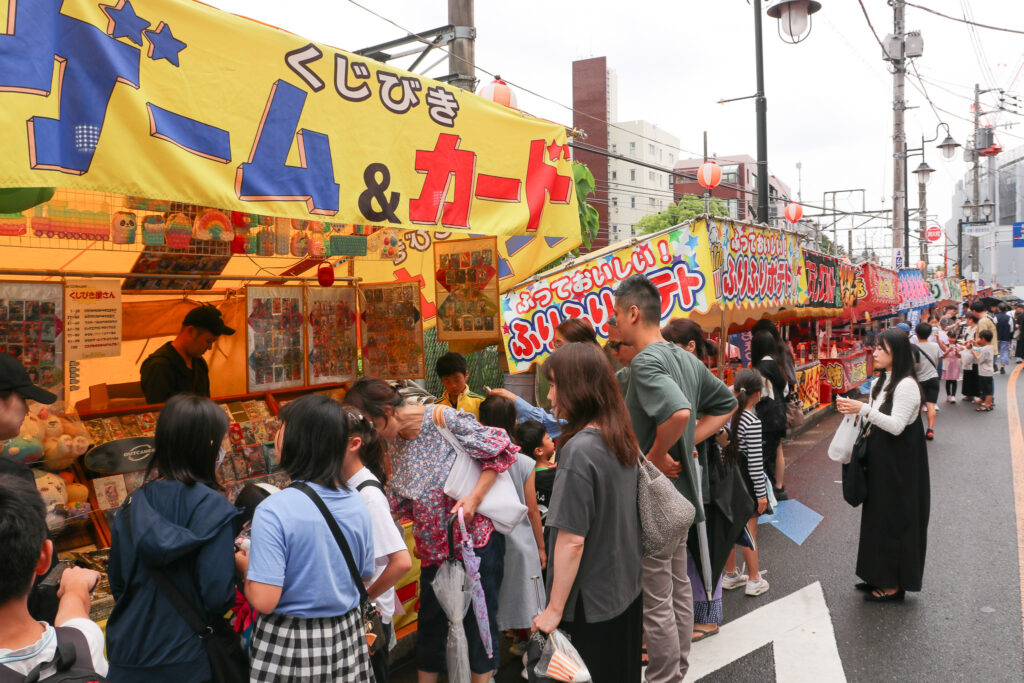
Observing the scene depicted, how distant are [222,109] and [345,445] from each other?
1546 mm

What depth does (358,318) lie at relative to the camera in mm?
6105

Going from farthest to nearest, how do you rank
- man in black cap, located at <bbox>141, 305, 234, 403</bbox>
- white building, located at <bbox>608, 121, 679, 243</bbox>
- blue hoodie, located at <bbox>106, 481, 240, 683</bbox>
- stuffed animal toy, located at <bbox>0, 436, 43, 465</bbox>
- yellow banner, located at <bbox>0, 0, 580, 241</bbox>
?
white building, located at <bbox>608, 121, 679, 243</bbox> < man in black cap, located at <bbox>141, 305, 234, 403</bbox> < stuffed animal toy, located at <bbox>0, 436, 43, 465</bbox> < yellow banner, located at <bbox>0, 0, 580, 241</bbox> < blue hoodie, located at <bbox>106, 481, 240, 683</bbox>

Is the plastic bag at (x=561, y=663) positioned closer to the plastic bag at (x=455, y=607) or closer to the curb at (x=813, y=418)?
the plastic bag at (x=455, y=607)

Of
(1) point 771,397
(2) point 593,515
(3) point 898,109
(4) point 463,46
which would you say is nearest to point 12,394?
(2) point 593,515

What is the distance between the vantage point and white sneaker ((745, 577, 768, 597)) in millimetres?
5832

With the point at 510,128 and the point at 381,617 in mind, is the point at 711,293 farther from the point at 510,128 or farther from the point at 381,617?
the point at 381,617

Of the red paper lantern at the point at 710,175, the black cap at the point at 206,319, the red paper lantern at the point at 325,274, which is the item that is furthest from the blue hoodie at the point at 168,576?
the red paper lantern at the point at 710,175

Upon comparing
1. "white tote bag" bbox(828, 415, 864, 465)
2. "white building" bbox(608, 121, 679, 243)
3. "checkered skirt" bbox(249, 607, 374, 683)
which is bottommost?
"checkered skirt" bbox(249, 607, 374, 683)

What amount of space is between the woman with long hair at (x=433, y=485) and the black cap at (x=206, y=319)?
1.91m

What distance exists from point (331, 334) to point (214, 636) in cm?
363

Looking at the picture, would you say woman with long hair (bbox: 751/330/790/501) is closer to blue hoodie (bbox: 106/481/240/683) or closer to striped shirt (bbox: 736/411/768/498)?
striped shirt (bbox: 736/411/768/498)

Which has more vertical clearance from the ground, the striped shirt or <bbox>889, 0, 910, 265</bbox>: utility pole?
<bbox>889, 0, 910, 265</bbox>: utility pole

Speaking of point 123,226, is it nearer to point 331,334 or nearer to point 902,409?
point 331,334

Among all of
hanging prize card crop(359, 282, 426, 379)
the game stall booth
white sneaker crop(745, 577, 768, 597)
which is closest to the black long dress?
white sneaker crop(745, 577, 768, 597)
